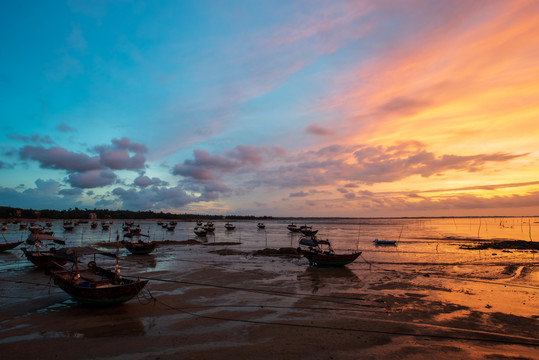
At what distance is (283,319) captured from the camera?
11773 mm

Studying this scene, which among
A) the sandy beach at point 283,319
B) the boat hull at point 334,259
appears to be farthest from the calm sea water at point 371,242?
the boat hull at point 334,259

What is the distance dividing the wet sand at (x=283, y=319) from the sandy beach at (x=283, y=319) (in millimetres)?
48

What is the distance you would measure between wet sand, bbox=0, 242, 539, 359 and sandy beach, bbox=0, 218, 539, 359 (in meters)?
A: 0.05

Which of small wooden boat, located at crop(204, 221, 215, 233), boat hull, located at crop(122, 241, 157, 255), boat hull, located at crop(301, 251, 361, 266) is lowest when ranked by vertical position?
small wooden boat, located at crop(204, 221, 215, 233)

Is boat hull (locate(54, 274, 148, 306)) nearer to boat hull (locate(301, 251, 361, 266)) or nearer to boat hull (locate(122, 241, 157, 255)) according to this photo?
boat hull (locate(301, 251, 361, 266))

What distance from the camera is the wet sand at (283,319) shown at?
9125mm

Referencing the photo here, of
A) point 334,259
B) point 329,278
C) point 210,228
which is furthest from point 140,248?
point 210,228

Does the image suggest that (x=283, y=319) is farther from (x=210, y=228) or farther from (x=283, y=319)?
(x=210, y=228)

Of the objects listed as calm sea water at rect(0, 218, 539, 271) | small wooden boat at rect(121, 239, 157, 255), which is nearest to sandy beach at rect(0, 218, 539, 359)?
calm sea water at rect(0, 218, 539, 271)

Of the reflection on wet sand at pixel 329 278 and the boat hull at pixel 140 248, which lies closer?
the reflection on wet sand at pixel 329 278

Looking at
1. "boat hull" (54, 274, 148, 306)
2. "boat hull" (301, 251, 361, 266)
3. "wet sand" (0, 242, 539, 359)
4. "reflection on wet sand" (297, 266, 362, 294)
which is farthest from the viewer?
"boat hull" (301, 251, 361, 266)

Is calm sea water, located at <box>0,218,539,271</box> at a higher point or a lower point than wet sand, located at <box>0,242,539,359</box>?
lower

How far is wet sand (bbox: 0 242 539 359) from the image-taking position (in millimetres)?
9125

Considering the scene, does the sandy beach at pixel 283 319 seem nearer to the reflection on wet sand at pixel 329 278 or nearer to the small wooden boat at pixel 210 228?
the reflection on wet sand at pixel 329 278
